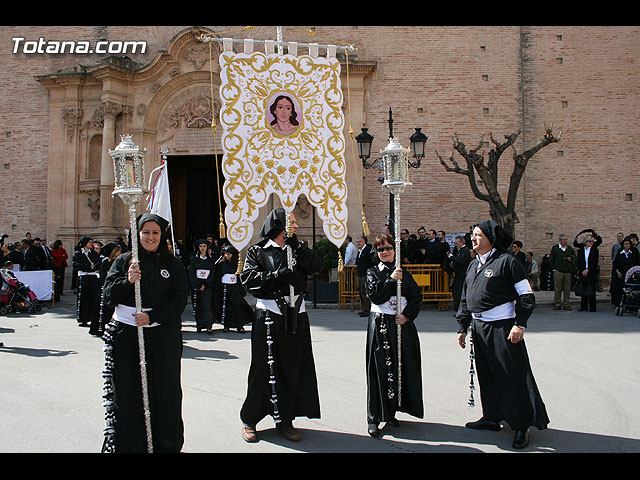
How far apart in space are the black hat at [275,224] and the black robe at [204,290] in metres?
5.86

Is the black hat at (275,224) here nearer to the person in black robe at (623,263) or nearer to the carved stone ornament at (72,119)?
the person in black robe at (623,263)

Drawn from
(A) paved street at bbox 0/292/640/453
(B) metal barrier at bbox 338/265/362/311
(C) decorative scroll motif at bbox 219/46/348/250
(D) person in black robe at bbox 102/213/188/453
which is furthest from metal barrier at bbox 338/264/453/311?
(D) person in black robe at bbox 102/213/188/453

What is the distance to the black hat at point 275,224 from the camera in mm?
5277

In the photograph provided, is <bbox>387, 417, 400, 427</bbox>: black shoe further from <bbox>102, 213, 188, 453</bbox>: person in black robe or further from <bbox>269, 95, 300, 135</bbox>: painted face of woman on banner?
<bbox>269, 95, 300, 135</bbox>: painted face of woman on banner

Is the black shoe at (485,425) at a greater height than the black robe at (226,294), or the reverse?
the black robe at (226,294)

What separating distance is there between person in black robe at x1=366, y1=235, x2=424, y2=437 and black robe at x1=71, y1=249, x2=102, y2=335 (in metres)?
7.36

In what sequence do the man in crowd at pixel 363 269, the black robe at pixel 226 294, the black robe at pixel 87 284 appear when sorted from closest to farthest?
the black robe at pixel 226 294
the black robe at pixel 87 284
the man in crowd at pixel 363 269

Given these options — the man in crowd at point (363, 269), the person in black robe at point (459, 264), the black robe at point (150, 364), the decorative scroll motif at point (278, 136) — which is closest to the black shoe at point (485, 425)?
the decorative scroll motif at point (278, 136)

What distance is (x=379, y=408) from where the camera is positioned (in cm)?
520

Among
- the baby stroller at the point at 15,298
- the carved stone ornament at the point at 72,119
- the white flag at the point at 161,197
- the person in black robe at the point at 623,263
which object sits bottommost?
the baby stroller at the point at 15,298

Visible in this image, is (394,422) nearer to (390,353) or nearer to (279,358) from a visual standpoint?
(390,353)

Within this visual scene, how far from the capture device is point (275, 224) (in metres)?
5.27

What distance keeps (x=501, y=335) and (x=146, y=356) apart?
2.99m

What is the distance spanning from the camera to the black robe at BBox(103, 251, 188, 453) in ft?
13.7
